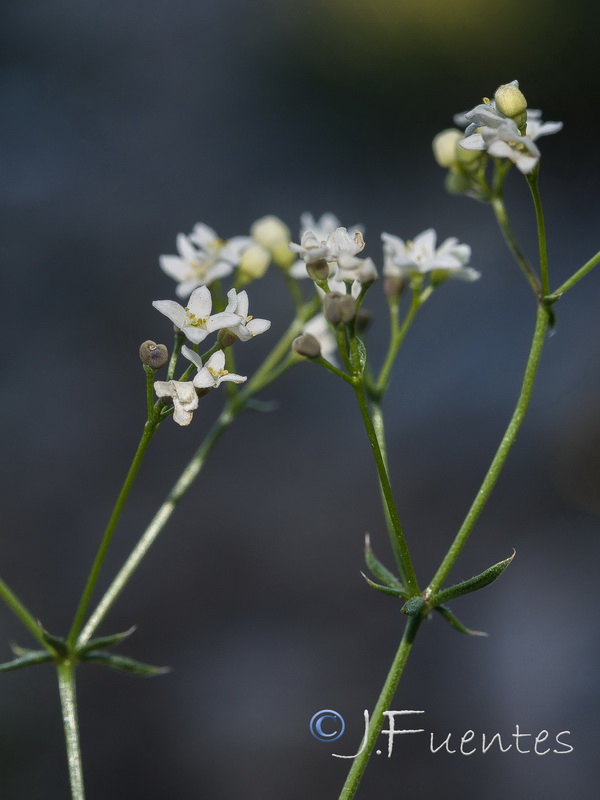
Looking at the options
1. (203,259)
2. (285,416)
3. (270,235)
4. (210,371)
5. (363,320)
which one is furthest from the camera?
(285,416)

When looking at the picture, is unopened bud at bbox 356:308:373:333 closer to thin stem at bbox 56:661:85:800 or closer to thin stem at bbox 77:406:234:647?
thin stem at bbox 77:406:234:647

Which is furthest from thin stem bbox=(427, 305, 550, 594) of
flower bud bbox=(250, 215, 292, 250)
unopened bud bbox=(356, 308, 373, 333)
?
flower bud bbox=(250, 215, 292, 250)

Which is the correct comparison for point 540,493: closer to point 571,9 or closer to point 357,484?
point 357,484

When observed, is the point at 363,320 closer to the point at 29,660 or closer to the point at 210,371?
the point at 210,371

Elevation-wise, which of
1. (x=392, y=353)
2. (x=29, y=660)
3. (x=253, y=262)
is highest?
(x=253, y=262)

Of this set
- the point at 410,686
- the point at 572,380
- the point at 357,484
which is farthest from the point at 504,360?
the point at 410,686

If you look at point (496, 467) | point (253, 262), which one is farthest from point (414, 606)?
point (253, 262)
